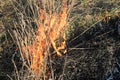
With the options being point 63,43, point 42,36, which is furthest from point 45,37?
point 63,43

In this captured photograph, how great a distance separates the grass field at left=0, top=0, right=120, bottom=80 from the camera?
3.62 m

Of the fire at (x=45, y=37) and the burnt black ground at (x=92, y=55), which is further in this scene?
the burnt black ground at (x=92, y=55)

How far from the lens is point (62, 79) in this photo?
3.60m

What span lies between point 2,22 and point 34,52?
1.26 m

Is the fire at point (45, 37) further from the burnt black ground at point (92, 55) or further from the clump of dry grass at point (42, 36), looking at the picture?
the burnt black ground at point (92, 55)

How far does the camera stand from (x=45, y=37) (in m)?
3.69

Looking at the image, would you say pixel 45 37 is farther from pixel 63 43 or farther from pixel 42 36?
pixel 63 43

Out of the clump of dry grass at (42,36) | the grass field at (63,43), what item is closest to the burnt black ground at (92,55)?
the grass field at (63,43)

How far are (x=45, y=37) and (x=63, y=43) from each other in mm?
391

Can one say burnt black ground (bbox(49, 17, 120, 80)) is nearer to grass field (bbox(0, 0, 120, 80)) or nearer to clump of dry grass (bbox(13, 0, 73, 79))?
Answer: grass field (bbox(0, 0, 120, 80))

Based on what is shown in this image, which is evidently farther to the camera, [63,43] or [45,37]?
[63,43]

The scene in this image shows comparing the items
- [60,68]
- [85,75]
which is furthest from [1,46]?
[85,75]

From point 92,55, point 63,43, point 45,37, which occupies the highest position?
point 45,37

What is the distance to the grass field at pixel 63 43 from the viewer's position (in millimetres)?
3615
